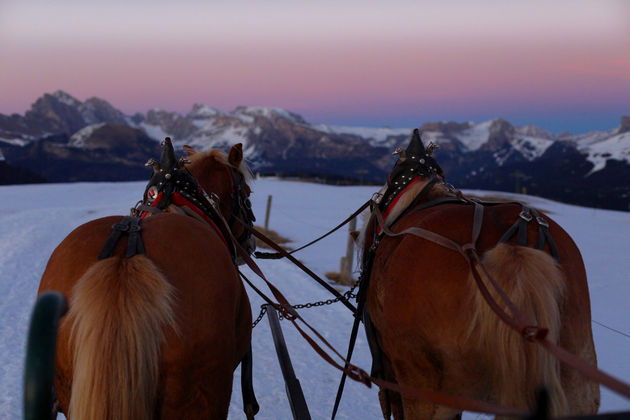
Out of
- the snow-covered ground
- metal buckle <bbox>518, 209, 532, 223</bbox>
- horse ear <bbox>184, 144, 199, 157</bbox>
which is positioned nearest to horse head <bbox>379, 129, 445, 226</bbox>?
metal buckle <bbox>518, 209, 532, 223</bbox>

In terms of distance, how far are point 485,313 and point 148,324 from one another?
1.50 m

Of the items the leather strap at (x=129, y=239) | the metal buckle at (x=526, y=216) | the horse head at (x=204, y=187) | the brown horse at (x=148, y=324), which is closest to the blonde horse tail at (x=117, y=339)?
the brown horse at (x=148, y=324)

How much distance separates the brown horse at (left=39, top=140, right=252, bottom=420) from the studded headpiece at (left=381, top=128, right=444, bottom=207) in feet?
5.01

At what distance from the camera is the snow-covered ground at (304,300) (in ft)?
15.1

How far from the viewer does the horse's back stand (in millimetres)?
2051

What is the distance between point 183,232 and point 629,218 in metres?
26.7

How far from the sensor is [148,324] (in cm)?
194

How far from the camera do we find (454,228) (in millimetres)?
2467

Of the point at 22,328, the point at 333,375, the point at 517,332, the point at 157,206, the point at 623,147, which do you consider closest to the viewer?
the point at 517,332

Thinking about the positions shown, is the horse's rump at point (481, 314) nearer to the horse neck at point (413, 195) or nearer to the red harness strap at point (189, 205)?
the horse neck at point (413, 195)

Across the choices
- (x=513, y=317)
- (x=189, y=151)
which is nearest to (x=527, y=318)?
(x=513, y=317)

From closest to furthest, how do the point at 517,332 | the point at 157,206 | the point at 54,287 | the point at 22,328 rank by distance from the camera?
the point at 517,332 → the point at 54,287 → the point at 157,206 → the point at 22,328

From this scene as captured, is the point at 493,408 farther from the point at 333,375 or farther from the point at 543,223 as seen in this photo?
the point at 333,375

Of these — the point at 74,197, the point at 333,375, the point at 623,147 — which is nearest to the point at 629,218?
the point at 333,375
